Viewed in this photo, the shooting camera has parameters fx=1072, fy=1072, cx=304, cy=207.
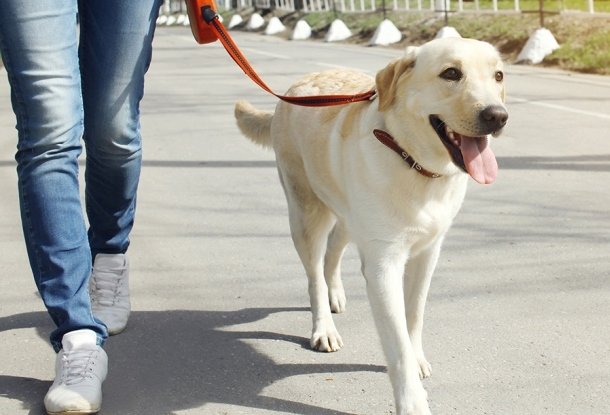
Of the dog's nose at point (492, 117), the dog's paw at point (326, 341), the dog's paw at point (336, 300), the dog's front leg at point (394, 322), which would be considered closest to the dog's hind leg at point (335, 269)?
the dog's paw at point (336, 300)

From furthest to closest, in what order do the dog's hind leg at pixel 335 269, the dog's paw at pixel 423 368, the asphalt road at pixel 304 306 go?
the dog's hind leg at pixel 335 269
the dog's paw at pixel 423 368
the asphalt road at pixel 304 306

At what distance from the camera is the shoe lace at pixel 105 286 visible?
14.4 feet

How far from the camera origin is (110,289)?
4414 mm

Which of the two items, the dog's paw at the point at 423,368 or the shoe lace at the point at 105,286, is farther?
the shoe lace at the point at 105,286

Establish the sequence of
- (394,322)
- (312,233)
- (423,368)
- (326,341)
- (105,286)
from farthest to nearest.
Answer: (105,286) → (312,233) → (326,341) → (423,368) → (394,322)

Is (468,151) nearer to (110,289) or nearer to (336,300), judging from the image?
(336,300)

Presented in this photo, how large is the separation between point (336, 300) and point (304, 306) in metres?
0.19

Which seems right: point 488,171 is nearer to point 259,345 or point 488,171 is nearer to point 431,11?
point 259,345

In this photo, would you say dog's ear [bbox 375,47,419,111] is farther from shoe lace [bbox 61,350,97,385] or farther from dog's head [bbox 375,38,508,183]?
shoe lace [bbox 61,350,97,385]

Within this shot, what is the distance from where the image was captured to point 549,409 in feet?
11.2

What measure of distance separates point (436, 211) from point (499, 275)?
160cm

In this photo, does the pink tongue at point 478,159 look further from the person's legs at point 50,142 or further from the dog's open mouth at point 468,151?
the person's legs at point 50,142

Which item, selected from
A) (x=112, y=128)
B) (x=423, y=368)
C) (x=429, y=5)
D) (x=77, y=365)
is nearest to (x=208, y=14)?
(x=112, y=128)

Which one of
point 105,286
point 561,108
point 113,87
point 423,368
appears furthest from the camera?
point 561,108
